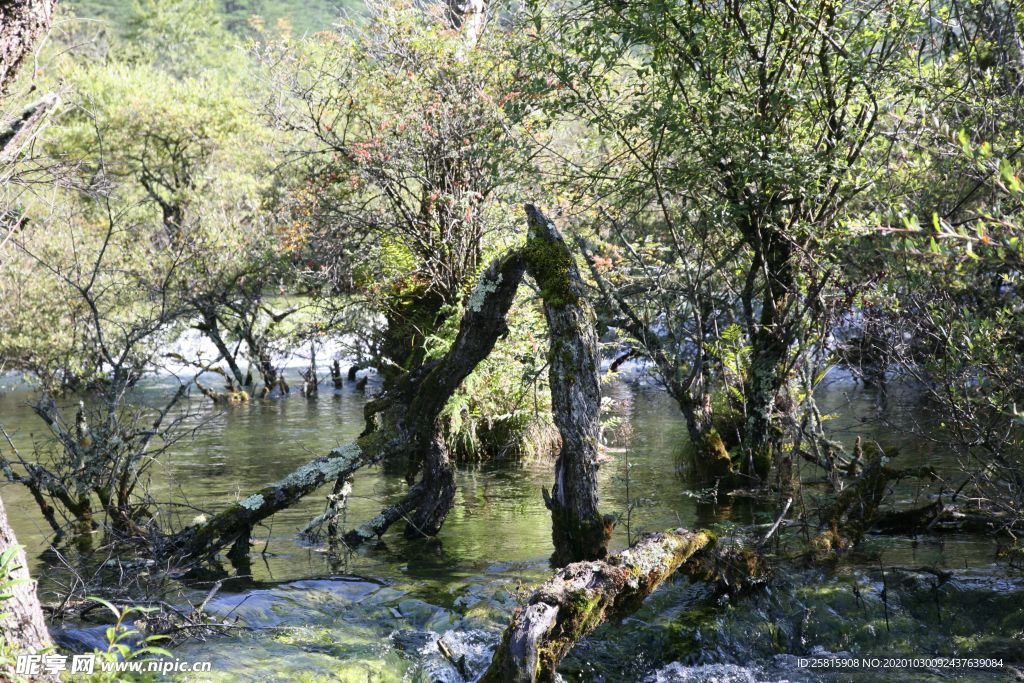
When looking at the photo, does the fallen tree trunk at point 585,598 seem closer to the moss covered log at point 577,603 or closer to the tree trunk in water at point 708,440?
the moss covered log at point 577,603

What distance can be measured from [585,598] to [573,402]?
1.46 metres

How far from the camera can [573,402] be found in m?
5.60

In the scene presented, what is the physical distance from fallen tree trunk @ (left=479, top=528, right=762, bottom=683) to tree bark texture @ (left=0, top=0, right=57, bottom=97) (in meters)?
4.13

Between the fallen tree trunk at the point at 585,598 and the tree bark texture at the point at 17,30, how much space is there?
413cm

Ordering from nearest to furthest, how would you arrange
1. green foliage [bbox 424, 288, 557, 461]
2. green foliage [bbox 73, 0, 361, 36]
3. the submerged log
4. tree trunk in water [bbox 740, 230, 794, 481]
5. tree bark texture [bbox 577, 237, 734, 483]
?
the submerged log, tree trunk in water [bbox 740, 230, 794, 481], tree bark texture [bbox 577, 237, 734, 483], green foliage [bbox 424, 288, 557, 461], green foliage [bbox 73, 0, 361, 36]

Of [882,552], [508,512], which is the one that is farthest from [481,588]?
[882,552]

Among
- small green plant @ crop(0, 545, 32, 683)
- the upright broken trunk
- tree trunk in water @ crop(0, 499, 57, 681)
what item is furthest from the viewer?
the upright broken trunk

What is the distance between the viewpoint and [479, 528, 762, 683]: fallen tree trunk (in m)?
A: 4.37

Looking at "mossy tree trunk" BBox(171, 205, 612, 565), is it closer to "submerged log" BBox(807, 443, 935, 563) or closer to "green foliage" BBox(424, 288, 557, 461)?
"submerged log" BBox(807, 443, 935, 563)

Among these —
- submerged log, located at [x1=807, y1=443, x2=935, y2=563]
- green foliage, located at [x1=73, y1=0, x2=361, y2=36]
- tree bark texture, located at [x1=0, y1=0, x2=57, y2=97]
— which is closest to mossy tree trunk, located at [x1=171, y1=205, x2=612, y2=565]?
submerged log, located at [x1=807, y1=443, x2=935, y2=563]

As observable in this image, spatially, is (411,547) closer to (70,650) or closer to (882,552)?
(70,650)

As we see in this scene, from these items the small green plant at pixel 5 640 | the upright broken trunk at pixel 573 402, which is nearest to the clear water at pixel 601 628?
the upright broken trunk at pixel 573 402

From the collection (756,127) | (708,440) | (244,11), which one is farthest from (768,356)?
(244,11)

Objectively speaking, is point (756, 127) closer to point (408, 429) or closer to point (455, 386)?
point (455, 386)
